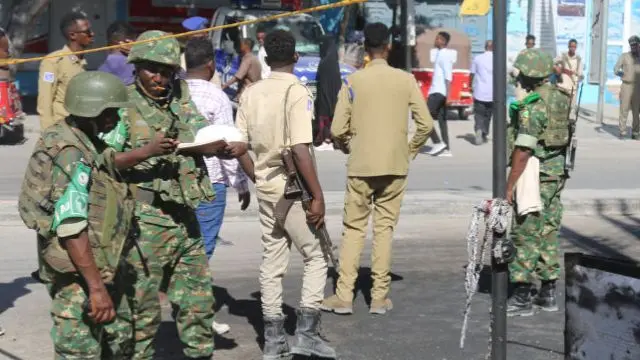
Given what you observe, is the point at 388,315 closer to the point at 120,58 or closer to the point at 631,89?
the point at 120,58

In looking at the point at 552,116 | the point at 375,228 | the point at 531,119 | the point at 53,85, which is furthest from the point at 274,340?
the point at 53,85

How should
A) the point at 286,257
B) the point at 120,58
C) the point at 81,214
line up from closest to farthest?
the point at 81,214 → the point at 286,257 → the point at 120,58

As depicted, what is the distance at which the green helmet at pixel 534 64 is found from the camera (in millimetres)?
7258

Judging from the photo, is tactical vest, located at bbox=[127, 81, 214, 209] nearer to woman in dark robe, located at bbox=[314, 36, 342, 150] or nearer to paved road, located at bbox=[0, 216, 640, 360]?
paved road, located at bbox=[0, 216, 640, 360]

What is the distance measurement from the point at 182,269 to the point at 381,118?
203 cm

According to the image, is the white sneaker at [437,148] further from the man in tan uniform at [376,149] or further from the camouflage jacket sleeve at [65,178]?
the camouflage jacket sleeve at [65,178]

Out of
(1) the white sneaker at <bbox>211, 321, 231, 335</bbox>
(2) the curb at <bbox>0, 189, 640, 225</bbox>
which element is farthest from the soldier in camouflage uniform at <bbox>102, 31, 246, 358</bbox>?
(2) the curb at <bbox>0, 189, 640, 225</bbox>

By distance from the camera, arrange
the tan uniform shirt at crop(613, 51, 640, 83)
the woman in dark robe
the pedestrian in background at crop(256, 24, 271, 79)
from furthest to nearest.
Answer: the tan uniform shirt at crop(613, 51, 640, 83)
the pedestrian in background at crop(256, 24, 271, 79)
the woman in dark robe

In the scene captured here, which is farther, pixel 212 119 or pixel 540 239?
pixel 540 239

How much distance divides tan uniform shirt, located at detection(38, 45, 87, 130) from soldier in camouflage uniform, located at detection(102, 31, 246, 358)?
204 centimetres

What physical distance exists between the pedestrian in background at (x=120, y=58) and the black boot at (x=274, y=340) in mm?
2361

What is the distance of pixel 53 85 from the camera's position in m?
7.81

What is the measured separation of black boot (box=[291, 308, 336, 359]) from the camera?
6.29 m

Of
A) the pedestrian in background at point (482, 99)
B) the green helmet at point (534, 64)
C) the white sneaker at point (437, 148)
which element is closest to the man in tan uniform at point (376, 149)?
the green helmet at point (534, 64)
